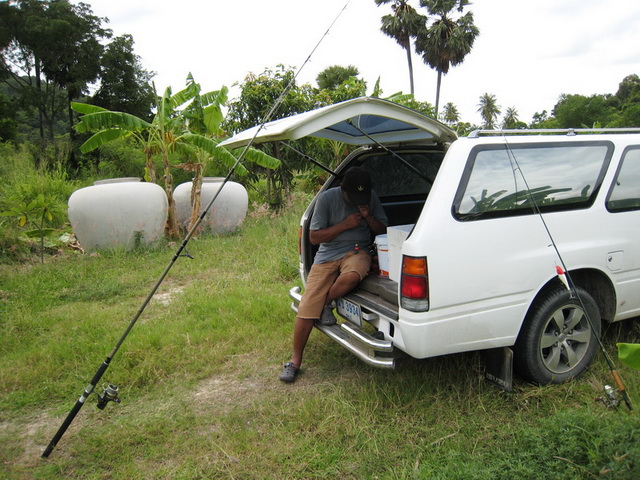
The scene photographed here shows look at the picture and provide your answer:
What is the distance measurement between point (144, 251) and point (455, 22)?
1187 inches

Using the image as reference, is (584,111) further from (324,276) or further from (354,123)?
(324,276)

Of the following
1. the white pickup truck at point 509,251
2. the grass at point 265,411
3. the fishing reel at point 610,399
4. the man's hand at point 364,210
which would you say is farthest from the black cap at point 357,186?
the fishing reel at point 610,399

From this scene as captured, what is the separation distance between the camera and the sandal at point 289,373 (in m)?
3.84

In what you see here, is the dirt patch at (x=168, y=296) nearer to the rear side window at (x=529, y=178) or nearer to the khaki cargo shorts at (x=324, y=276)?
the khaki cargo shorts at (x=324, y=276)

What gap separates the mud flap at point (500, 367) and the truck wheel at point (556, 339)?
16 centimetres

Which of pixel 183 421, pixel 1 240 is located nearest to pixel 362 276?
pixel 183 421

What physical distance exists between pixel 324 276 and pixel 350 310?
0.40 meters

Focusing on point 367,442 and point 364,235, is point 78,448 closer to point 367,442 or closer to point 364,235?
point 367,442

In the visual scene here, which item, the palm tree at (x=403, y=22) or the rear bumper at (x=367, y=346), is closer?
the rear bumper at (x=367, y=346)

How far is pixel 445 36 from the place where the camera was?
31547 millimetres

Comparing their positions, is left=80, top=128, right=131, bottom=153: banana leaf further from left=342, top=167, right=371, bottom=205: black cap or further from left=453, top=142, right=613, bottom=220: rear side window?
left=453, top=142, right=613, bottom=220: rear side window

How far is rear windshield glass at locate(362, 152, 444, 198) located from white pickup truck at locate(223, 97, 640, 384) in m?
0.84

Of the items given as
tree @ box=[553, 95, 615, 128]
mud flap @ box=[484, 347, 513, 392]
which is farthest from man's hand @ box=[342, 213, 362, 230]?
tree @ box=[553, 95, 615, 128]

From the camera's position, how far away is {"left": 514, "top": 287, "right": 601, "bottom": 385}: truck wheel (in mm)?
3186
